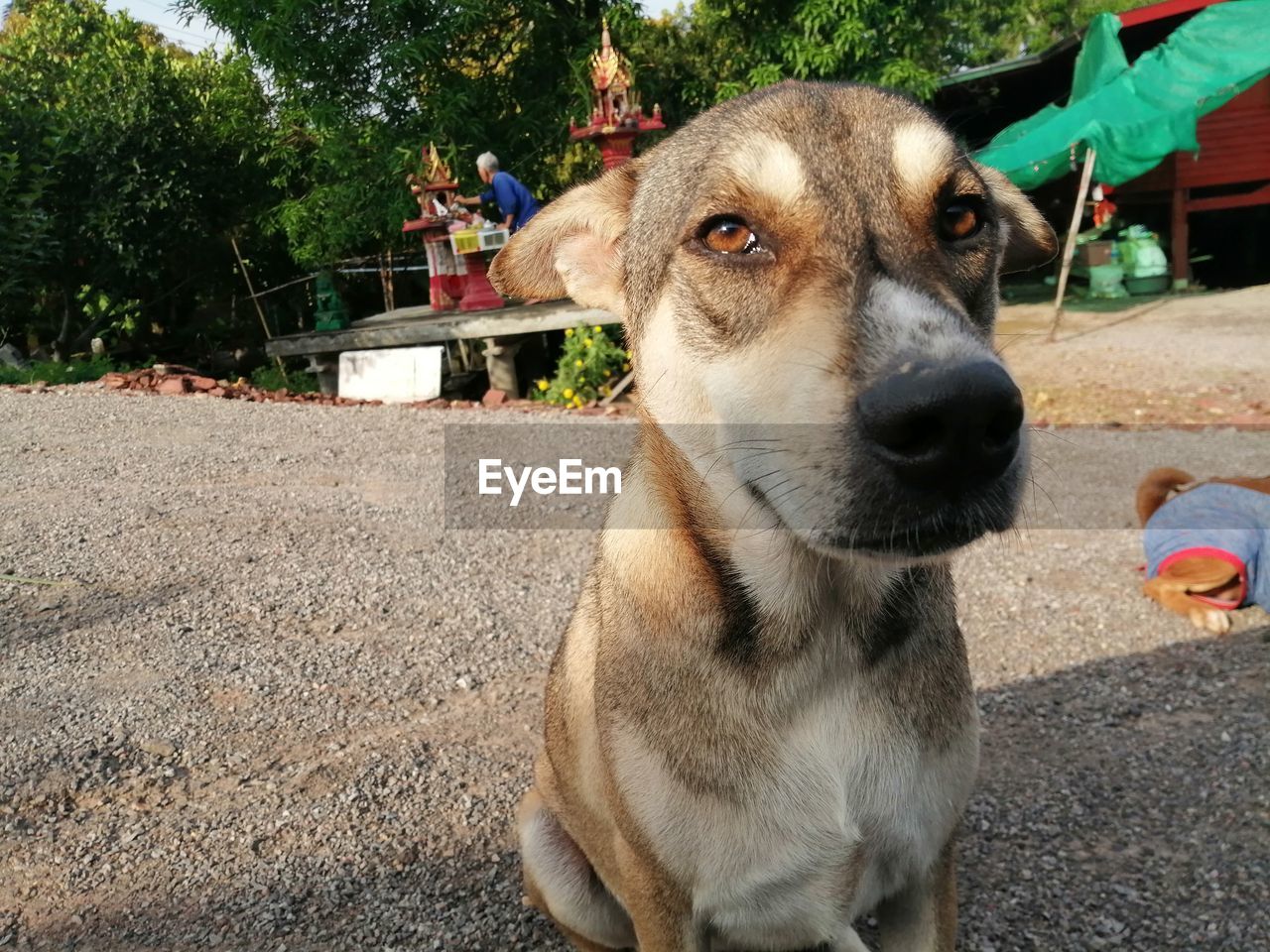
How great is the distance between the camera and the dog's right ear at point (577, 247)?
2.75 metres

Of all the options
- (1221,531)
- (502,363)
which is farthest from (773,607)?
(502,363)

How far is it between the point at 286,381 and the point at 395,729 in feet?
37.6

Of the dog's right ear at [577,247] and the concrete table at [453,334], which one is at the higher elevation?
the dog's right ear at [577,247]

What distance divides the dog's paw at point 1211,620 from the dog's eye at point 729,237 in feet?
13.1

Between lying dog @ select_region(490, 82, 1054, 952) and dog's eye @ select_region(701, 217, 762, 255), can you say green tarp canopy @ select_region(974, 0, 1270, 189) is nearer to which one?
lying dog @ select_region(490, 82, 1054, 952)

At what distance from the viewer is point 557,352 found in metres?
13.6

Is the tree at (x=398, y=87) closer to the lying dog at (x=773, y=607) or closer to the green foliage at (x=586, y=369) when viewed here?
the green foliage at (x=586, y=369)

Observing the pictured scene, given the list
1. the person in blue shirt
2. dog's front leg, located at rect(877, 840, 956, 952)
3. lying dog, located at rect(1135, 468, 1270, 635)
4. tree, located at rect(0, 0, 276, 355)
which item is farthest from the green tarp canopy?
dog's front leg, located at rect(877, 840, 956, 952)

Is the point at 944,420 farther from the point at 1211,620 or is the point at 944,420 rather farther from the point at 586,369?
the point at 586,369

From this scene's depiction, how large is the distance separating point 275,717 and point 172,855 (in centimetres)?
98

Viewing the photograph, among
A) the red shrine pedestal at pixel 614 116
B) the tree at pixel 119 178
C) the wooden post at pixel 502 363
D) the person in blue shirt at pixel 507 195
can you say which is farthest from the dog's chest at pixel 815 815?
the tree at pixel 119 178

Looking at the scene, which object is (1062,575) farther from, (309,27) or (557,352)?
(309,27)

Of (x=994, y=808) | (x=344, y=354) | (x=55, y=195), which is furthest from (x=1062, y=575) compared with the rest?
(x=55, y=195)

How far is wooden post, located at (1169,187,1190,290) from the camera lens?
1669 centimetres
